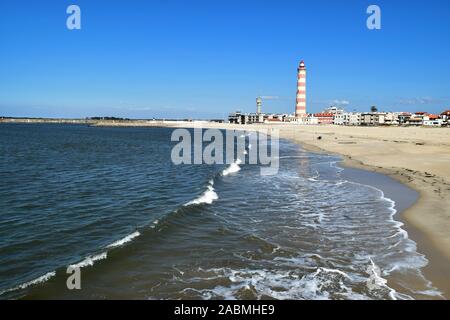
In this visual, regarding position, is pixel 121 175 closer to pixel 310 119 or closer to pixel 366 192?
pixel 366 192

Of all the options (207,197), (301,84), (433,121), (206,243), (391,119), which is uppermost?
(301,84)

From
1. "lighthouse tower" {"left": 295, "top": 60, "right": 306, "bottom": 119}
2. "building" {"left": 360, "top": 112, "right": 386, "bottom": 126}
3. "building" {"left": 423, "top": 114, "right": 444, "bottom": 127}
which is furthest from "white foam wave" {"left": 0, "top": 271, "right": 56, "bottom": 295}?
"building" {"left": 360, "top": 112, "right": 386, "bottom": 126}

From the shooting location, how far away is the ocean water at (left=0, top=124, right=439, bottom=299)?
759 cm

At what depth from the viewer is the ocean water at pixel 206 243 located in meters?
7.59

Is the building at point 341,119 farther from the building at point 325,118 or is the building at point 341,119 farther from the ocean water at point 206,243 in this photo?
the ocean water at point 206,243

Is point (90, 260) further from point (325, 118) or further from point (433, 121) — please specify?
point (325, 118)

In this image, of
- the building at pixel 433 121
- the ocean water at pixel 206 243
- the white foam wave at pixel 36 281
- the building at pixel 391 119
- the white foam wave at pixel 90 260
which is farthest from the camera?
the building at pixel 391 119

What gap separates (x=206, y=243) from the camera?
10492 millimetres

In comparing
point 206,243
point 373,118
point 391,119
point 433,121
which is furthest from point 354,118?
point 206,243

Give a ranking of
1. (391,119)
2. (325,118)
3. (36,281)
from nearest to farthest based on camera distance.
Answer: (36,281) → (391,119) → (325,118)
